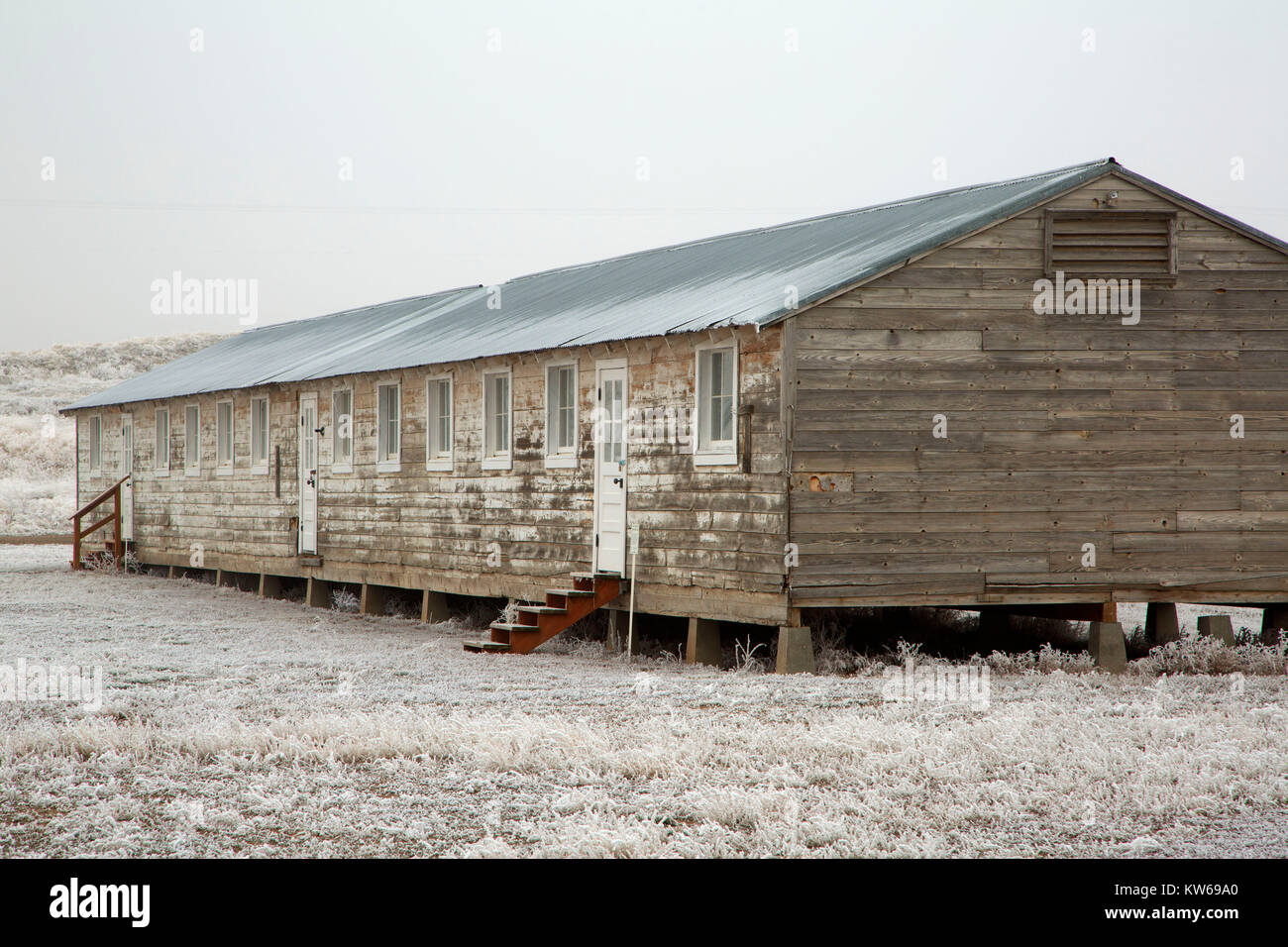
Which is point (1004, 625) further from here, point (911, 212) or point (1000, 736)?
point (1000, 736)

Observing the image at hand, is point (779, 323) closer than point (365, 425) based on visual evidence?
Yes

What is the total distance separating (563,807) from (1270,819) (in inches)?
145

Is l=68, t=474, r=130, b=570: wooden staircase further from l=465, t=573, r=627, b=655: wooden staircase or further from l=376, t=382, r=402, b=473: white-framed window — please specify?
l=465, t=573, r=627, b=655: wooden staircase

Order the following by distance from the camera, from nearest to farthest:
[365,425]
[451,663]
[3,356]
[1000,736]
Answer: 1. [1000,736]
2. [451,663]
3. [365,425]
4. [3,356]

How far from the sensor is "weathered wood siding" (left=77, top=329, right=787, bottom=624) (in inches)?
538

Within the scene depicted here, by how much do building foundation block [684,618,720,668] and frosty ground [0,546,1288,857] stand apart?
0.87 m

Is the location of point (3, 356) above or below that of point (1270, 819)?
above

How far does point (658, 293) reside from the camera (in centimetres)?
1736

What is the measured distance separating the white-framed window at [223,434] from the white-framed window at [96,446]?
22.9ft

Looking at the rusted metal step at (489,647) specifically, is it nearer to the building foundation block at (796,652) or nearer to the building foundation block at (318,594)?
the building foundation block at (796,652)

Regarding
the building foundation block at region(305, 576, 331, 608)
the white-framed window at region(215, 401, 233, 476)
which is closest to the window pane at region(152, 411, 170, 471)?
the white-framed window at region(215, 401, 233, 476)

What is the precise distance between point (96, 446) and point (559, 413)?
1844 cm
